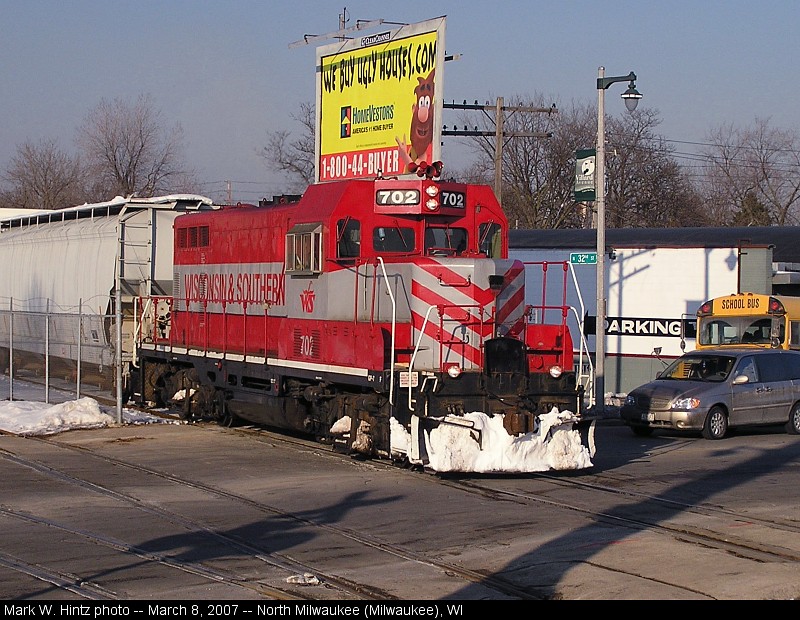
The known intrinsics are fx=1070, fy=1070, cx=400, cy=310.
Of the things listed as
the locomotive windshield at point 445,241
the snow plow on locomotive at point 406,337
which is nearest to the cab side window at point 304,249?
the snow plow on locomotive at point 406,337

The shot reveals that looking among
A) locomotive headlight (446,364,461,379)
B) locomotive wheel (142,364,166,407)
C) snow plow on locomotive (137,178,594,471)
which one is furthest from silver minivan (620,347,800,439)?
locomotive wheel (142,364,166,407)

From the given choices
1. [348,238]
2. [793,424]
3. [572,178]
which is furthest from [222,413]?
[572,178]

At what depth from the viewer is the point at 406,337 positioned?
47.1ft

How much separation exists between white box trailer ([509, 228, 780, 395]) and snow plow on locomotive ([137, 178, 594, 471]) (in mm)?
11912

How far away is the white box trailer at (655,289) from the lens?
1078 inches

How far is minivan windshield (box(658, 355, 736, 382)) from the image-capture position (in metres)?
20.1

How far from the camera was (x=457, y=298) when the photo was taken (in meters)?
14.3

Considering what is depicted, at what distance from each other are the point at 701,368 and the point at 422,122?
320 inches

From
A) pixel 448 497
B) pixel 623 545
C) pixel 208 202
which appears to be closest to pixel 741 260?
pixel 208 202

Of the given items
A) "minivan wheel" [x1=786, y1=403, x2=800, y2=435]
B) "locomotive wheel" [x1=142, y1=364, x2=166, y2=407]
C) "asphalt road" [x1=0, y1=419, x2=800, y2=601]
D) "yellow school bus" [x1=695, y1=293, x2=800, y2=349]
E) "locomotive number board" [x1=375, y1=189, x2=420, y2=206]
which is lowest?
"asphalt road" [x1=0, y1=419, x2=800, y2=601]

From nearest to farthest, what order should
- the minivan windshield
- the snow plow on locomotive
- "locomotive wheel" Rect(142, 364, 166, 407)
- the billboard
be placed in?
the snow plow on locomotive → the minivan windshield → "locomotive wheel" Rect(142, 364, 166, 407) → the billboard

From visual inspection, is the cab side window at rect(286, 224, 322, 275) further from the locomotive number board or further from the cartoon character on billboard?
the cartoon character on billboard

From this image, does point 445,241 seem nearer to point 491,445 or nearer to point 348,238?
point 348,238

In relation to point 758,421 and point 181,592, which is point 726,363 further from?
point 181,592
